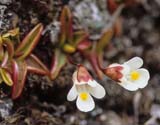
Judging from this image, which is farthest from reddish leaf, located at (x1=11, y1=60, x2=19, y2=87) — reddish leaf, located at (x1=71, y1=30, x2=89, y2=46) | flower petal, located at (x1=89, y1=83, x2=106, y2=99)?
reddish leaf, located at (x1=71, y1=30, x2=89, y2=46)

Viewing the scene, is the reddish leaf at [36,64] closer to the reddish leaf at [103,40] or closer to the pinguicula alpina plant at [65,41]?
the pinguicula alpina plant at [65,41]

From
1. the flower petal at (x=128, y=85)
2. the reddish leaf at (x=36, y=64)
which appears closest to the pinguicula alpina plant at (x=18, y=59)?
the reddish leaf at (x=36, y=64)

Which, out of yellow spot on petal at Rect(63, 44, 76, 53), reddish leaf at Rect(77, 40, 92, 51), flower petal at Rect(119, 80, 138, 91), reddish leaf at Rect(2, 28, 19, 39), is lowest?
reddish leaf at Rect(77, 40, 92, 51)

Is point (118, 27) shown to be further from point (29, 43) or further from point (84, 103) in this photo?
point (84, 103)

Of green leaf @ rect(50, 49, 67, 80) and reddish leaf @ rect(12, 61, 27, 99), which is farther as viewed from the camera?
green leaf @ rect(50, 49, 67, 80)

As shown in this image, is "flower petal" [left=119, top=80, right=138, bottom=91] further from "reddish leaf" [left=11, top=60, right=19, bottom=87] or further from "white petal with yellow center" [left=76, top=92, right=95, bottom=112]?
"reddish leaf" [left=11, top=60, right=19, bottom=87]

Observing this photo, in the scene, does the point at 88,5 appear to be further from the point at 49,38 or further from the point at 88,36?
the point at 49,38

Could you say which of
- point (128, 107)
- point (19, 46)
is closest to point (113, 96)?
point (128, 107)
